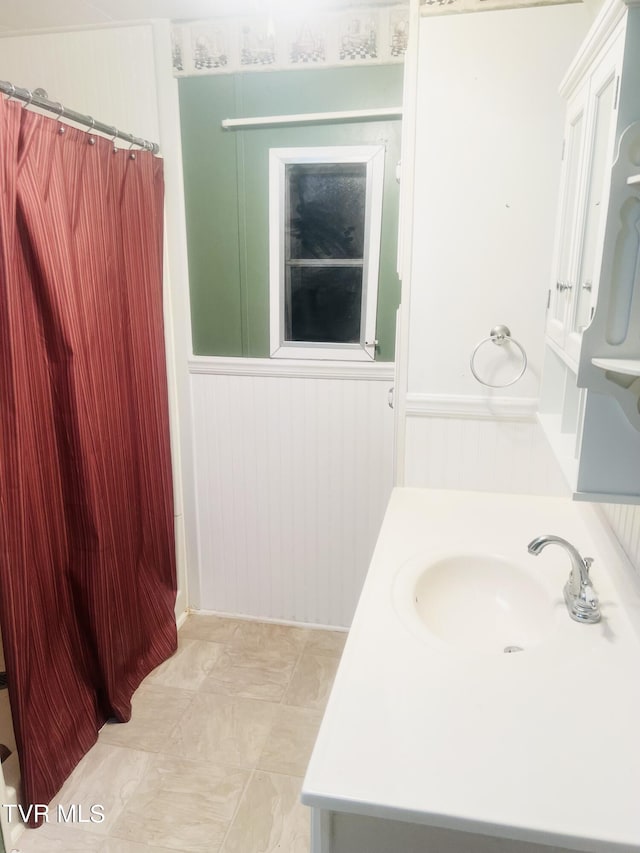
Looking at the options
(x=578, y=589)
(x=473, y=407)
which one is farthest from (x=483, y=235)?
(x=578, y=589)

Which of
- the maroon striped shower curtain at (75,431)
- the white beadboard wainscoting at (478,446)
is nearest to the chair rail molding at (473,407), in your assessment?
the white beadboard wainscoting at (478,446)

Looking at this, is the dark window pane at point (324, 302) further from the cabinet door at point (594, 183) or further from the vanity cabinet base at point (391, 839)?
the vanity cabinet base at point (391, 839)

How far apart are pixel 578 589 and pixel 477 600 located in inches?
12.4

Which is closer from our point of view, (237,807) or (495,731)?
(495,731)

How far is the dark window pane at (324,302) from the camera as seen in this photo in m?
2.38

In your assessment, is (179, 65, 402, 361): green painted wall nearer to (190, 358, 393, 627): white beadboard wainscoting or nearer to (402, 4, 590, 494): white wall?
(190, 358, 393, 627): white beadboard wainscoting

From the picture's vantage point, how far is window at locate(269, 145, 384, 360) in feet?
Answer: 7.43

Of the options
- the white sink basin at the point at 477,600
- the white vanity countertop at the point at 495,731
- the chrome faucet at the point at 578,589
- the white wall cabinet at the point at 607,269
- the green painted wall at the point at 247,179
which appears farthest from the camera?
the green painted wall at the point at 247,179

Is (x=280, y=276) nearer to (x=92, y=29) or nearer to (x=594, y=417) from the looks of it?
(x=92, y=29)

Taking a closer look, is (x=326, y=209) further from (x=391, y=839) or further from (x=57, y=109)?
(x=391, y=839)

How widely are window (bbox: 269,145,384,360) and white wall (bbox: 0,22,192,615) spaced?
0.39 meters

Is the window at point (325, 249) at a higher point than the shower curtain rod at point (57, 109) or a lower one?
lower

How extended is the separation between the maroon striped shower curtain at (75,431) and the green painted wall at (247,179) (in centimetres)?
19

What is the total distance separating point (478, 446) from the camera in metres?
1.91
